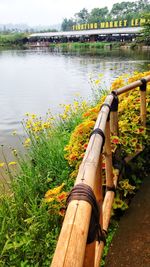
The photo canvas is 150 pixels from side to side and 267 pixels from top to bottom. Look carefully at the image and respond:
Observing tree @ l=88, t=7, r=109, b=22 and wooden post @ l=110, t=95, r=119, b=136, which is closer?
wooden post @ l=110, t=95, r=119, b=136

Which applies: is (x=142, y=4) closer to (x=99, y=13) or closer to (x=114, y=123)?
(x=99, y=13)

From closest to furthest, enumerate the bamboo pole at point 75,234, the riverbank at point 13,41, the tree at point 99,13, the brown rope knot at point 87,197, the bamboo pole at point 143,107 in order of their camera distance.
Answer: the bamboo pole at point 75,234, the brown rope knot at point 87,197, the bamboo pole at point 143,107, the riverbank at point 13,41, the tree at point 99,13

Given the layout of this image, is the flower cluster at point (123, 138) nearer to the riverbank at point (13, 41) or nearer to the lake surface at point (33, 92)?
the lake surface at point (33, 92)

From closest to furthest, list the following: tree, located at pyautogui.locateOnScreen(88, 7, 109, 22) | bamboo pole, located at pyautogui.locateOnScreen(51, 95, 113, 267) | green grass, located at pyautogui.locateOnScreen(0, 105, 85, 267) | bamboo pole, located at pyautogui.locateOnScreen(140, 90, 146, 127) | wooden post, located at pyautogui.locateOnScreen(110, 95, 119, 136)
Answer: bamboo pole, located at pyautogui.locateOnScreen(51, 95, 113, 267) < green grass, located at pyautogui.locateOnScreen(0, 105, 85, 267) < wooden post, located at pyautogui.locateOnScreen(110, 95, 119, 136) < bamboo pole, located at pyautogui.locateOnScreen(140, 90, 146, 127) < tree, located at pyautogui.locateOnScreen(88, 7, 109, 22)

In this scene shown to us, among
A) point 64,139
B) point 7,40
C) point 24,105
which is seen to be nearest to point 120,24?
point 7,40

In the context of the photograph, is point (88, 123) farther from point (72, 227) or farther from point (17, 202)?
point (72, 227)

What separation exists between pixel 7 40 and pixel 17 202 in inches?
2749

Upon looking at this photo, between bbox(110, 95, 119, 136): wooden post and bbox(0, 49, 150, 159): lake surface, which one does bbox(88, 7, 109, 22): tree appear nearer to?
bbox(0, 49, 150, 159): lake surface

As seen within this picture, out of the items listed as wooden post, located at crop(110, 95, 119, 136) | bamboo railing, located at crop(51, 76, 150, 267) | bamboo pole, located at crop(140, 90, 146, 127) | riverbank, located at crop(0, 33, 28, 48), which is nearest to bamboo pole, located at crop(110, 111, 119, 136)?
wooden post, located at crop(110, 95, 119, 136)

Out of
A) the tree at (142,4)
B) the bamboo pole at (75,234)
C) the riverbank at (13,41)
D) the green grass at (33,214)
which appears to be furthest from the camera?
the tree at (142,4)

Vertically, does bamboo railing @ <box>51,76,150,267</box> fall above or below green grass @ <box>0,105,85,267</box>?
above

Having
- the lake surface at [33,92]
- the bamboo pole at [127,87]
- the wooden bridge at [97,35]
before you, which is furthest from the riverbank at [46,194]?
the wooden bridge at [97,35]

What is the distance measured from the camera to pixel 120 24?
64438mm

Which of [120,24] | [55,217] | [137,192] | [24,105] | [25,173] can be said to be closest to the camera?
[55,217]
